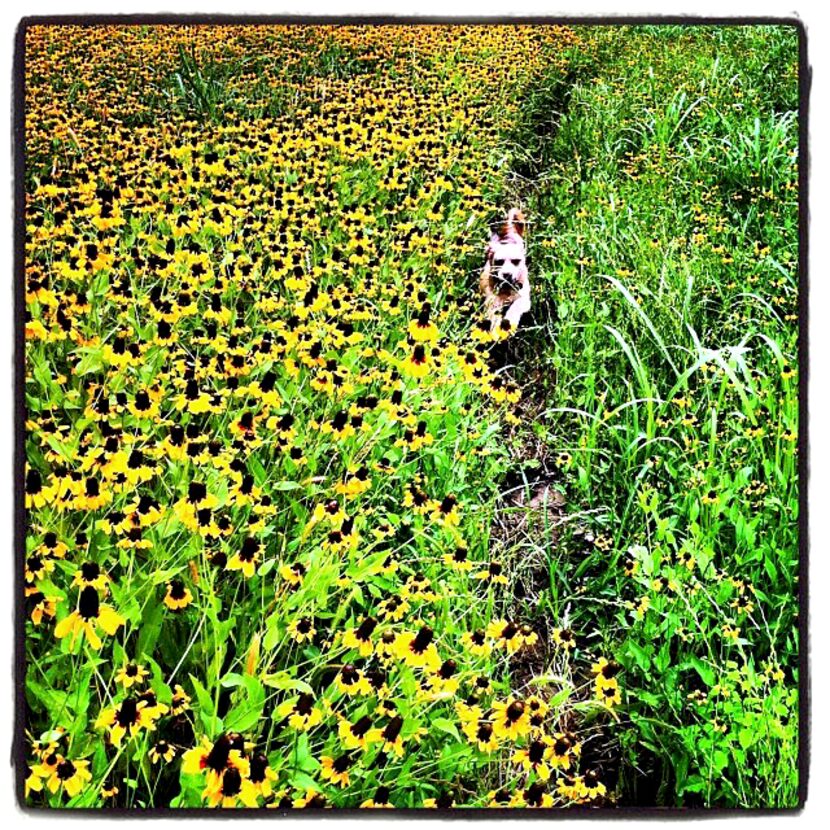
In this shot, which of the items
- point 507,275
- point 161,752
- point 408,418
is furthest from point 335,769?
point 507,275

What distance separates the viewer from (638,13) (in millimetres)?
1203

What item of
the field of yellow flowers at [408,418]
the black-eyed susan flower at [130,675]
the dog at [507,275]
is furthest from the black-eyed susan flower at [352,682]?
→ the dog at [507,275]

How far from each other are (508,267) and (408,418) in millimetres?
229

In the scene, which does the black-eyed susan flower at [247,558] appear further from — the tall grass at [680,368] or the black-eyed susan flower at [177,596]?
the tall grass at [680,368]

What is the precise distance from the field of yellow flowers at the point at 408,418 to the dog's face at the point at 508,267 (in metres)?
0.02

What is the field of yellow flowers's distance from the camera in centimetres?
112

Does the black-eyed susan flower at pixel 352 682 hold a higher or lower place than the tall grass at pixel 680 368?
lower

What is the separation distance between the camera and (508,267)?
1.22 m

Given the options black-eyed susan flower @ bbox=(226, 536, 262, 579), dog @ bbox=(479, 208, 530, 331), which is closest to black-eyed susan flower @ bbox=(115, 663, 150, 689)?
black-eyed susan flower @ bbox=(226, 536, 262, 579)

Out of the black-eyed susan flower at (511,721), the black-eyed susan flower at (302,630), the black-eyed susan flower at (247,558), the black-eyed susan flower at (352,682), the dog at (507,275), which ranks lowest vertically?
the black-eyed susan flower at (511,721)

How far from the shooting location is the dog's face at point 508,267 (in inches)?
47.9

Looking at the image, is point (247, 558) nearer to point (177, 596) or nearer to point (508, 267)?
point (177, 596)
